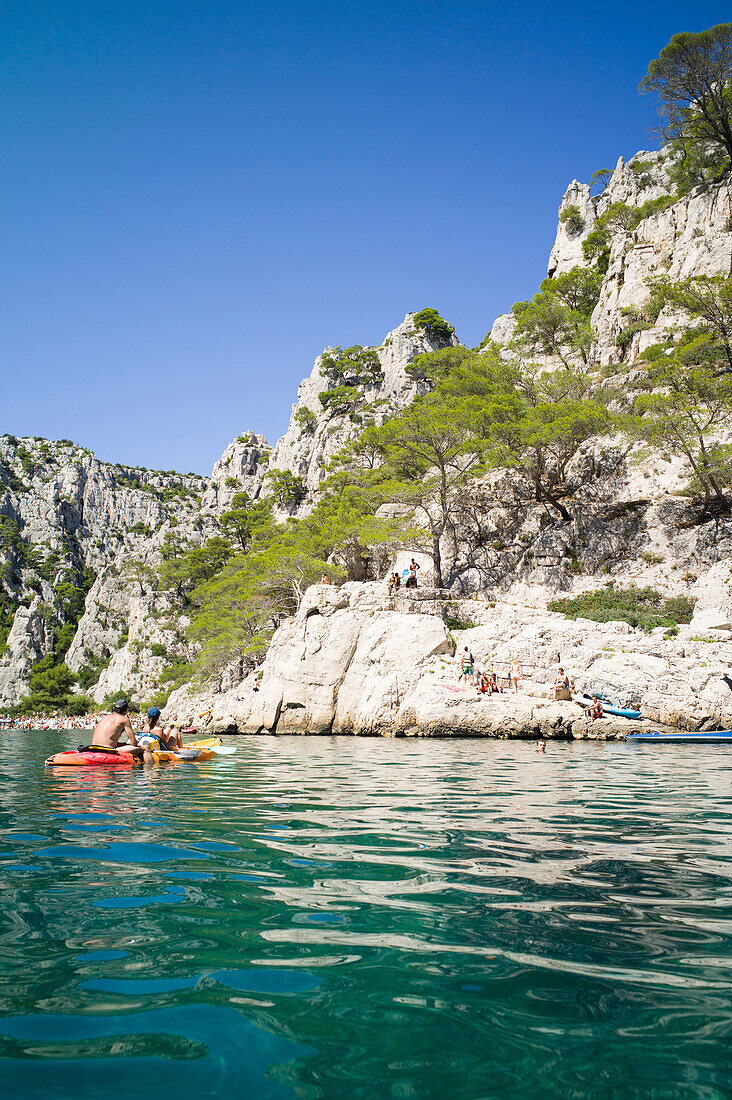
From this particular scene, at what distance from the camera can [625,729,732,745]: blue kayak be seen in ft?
51.3

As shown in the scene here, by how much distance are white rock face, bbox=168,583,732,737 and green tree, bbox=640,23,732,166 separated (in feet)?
112

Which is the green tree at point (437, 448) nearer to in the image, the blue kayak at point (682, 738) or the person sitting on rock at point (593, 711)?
the person sitting on rock at point (593, 711)

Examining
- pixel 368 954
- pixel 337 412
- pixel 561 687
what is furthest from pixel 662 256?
pixel 368 954

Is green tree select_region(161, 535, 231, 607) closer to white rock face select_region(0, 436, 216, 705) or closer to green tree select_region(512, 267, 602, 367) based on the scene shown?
white rock face select_region(0, 436, 216, 705)

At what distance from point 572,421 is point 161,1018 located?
34.2 meters

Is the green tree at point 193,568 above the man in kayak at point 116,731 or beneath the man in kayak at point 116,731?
above

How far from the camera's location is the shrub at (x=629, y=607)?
80.9 feet

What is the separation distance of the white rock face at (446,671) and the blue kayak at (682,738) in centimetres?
78

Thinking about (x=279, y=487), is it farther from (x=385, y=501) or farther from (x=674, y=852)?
(x=674, y=852)

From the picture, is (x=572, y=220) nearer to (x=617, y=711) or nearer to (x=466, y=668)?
(x=466, y=668)

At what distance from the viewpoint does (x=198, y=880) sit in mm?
4039

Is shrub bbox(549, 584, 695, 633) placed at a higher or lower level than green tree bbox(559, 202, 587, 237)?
lower

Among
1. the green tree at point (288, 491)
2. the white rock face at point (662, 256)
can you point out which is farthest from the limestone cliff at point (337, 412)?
the white rock face at point (662, 256)

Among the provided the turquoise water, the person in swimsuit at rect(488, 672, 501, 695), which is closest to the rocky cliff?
the person in swimsuit at rect(488, 672, 501, 695)
